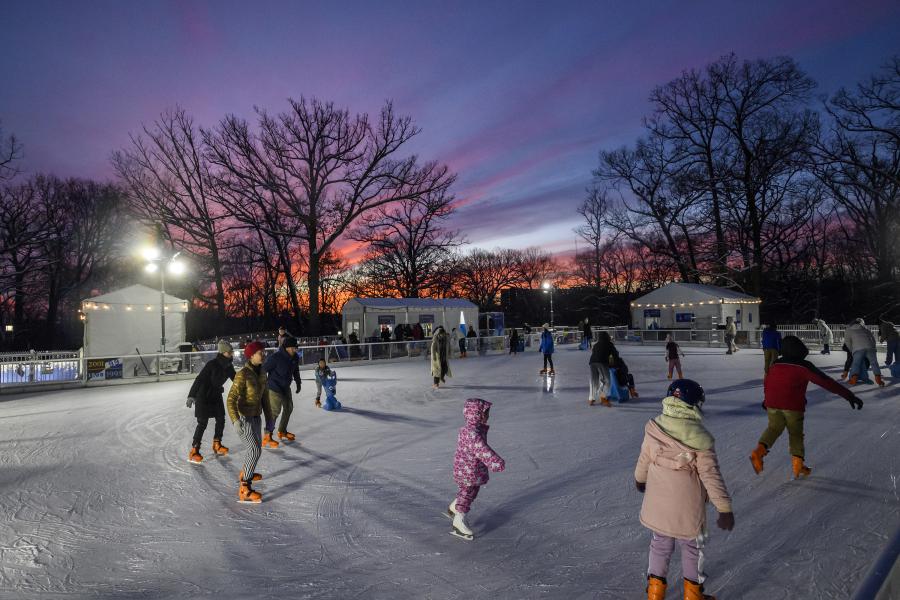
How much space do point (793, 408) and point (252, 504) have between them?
510 centimetres

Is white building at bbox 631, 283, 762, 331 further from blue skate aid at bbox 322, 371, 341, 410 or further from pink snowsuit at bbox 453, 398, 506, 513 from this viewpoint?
pink snowsuit at bbox 453, 398, 506, 513

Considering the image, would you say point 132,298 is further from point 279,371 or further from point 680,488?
point 680,488

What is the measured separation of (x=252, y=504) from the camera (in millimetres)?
4535

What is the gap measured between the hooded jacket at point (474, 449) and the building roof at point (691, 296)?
88.4ft

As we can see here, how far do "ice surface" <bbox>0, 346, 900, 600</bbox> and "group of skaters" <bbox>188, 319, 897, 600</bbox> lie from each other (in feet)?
1.03

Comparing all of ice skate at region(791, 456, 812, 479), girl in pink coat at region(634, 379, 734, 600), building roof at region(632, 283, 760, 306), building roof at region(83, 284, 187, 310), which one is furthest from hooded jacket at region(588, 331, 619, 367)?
building roof at region(632, 283, 760, 306)

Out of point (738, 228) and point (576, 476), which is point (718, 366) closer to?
point (576, 476)

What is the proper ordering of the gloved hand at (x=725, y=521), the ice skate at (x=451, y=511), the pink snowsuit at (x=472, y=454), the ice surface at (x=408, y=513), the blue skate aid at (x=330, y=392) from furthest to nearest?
the blue skate aid at (x=330, y=392), the ice skate at (x=451, y=511), the pink snowsuit at (x=472, y=454), the ice surface at (x=408, y=513), the gloved hand at (x=725, y=521)

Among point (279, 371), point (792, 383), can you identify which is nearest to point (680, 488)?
point (792, 383)

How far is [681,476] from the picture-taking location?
260cm

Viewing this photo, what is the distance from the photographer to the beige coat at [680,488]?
99.4 inches

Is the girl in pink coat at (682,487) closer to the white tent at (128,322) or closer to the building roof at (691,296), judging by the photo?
the white tent at (128,322)

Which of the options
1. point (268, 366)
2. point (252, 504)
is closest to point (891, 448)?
point (252, 504)

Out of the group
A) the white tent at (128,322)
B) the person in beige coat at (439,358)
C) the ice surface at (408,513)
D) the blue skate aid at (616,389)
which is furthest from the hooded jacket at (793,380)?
the white tent at (128,322)
